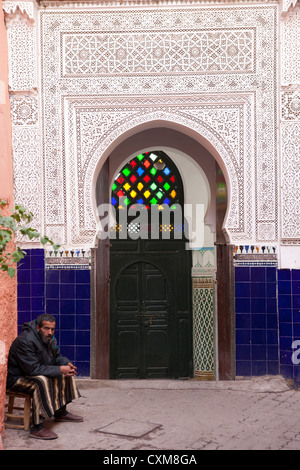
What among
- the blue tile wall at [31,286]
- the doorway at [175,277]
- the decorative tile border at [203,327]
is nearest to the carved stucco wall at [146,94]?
the blue tile wall at [31,286]

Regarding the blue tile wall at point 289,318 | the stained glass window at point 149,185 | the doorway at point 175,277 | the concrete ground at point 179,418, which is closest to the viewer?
the concrete ground at point 179,418

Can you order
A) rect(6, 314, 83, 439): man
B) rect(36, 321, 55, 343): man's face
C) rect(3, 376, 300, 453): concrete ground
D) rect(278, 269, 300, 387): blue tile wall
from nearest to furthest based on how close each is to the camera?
1. rect(3, 376, 300, 453): concrete ground
2. rect(6, 314, 83, 439): man
3. rect(36, 321, 55, 343): man's face
4. rect(278, 269, 300, 387): blue tile wall

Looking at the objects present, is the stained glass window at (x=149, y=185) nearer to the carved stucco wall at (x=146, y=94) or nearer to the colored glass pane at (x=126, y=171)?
the colored glass pane at (x=126, y=171)

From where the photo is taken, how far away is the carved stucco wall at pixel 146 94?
533cm

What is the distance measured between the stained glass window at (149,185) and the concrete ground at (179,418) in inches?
125

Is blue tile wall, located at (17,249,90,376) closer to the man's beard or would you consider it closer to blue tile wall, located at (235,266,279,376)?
the man's beard

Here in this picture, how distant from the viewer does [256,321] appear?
5.33 meters

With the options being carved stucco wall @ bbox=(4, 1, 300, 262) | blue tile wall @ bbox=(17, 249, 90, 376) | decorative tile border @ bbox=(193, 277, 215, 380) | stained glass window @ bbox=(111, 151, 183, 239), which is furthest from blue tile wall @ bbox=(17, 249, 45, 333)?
decorative tile border @ bbox=(193, 277, 215, 380)

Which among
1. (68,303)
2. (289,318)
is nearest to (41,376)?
(68,303)

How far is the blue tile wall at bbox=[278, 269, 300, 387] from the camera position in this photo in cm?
525

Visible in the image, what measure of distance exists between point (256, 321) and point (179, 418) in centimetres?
145

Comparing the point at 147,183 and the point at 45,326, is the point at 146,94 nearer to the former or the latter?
the point at 45,326

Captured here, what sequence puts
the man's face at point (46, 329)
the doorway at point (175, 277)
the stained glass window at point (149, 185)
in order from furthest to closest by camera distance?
the stained glass window at point (149, 185), the doorway at point (175, 277), the man's face at point (46, 329)

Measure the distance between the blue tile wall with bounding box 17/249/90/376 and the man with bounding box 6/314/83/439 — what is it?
111 cm
